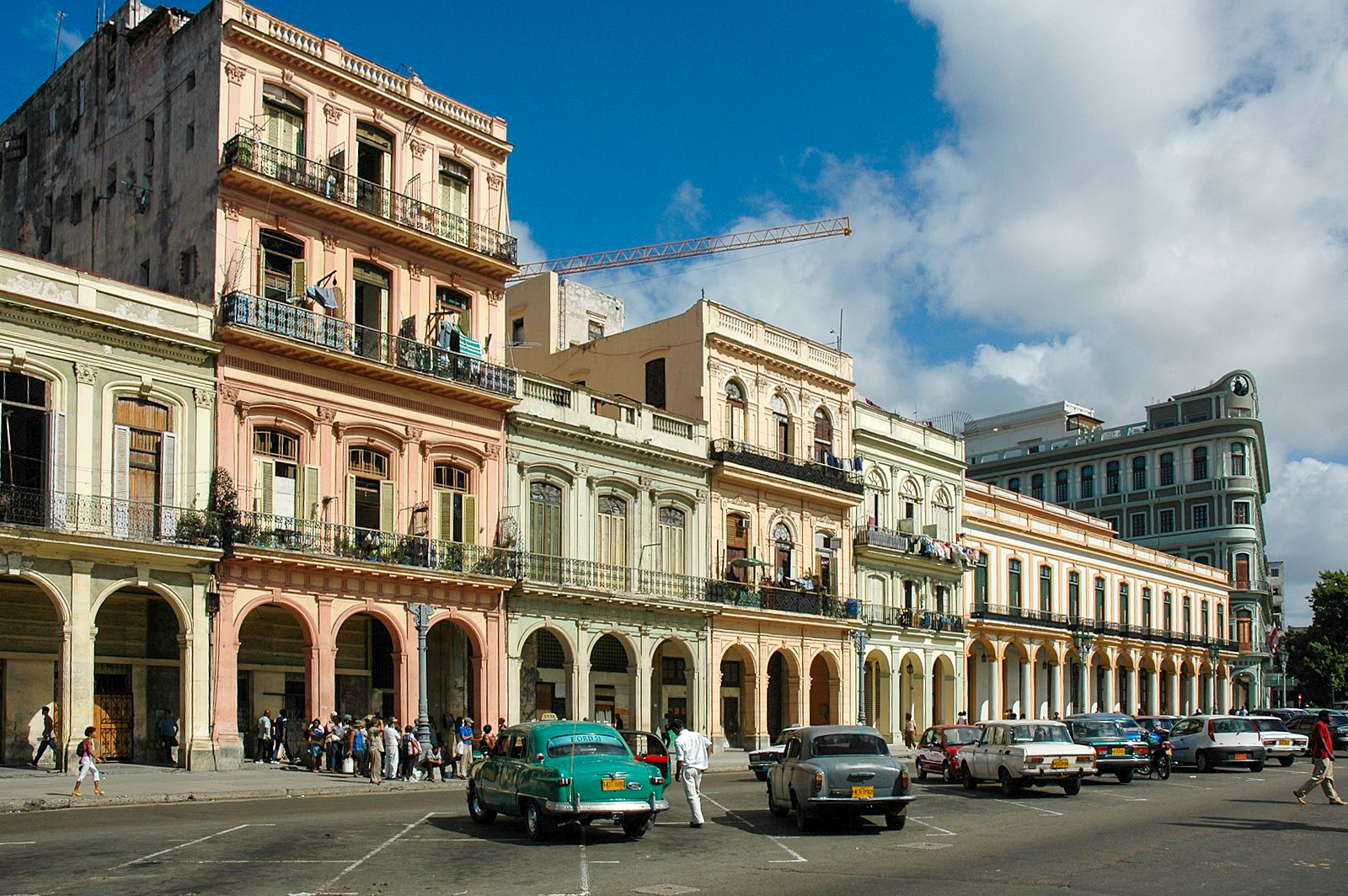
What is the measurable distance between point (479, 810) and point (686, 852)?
4.43 metres

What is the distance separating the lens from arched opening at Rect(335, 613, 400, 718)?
37812 mm

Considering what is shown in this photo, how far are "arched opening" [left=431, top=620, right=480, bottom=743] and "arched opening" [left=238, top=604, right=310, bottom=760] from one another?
397 centimetres

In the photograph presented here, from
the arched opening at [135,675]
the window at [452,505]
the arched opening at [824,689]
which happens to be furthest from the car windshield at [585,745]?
the arched opening at [824,689]

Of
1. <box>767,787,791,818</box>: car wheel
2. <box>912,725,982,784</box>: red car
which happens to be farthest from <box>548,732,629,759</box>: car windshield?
<box>912,725,982,784</box>: red car

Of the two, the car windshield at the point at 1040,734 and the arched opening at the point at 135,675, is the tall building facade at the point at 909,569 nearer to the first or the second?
the car windshield at the point at 1040,734

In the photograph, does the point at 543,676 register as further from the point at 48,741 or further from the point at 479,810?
the point at 479,810

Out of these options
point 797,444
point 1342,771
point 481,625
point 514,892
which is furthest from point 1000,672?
point 514,892

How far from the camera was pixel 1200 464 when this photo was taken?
3757 inches

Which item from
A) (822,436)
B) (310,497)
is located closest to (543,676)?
(310,497)

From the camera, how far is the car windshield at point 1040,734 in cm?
2759

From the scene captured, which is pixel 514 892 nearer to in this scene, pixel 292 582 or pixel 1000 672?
pixel 292 582

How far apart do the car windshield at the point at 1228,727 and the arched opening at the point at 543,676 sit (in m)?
17.3

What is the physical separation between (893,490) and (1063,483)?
155 feet

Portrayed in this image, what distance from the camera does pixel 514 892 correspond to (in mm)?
14688
